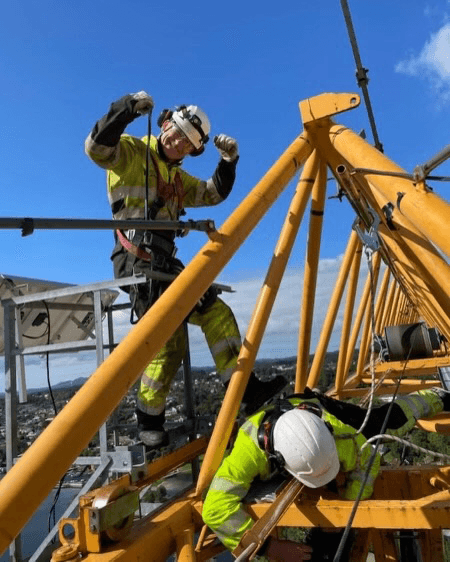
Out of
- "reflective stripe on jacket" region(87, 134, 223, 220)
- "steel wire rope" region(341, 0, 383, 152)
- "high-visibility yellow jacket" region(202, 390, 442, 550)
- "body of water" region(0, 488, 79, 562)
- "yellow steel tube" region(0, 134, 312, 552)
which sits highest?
"steel wire rope" region(341, 0, 383, 152)

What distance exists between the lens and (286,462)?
3.02 m

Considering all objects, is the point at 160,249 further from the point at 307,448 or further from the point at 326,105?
the point at 307,448

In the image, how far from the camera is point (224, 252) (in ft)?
9.11

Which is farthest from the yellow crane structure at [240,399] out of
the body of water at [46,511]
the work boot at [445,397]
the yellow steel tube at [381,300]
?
the yellow steel tube at [381,300]

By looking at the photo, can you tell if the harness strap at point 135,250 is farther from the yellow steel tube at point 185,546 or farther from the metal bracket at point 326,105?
the yellow steel tube at point 185,546

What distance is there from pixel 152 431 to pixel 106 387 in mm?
2025

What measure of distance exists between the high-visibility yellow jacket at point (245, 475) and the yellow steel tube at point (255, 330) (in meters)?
0.12

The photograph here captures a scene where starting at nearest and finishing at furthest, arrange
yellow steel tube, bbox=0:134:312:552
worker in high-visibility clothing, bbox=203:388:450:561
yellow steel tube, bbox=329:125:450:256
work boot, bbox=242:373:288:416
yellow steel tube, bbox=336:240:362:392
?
yellow steel tube, bbox=0:134:312:552, yellow steel tube, bbox=329:125:450:256, worker in high-visibility clothing, bbox=203:388:450:561, work boot, bbox=242:373:288:416, yellow steel tube, bbox=336:240:362:392

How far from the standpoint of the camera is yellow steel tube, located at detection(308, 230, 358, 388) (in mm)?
5519

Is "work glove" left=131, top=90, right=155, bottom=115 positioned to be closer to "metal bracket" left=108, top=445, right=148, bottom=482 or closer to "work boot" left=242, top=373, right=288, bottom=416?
"metal bracket" left=108, top=445, right=148, bottom=482

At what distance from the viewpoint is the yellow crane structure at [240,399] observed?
1860 mm

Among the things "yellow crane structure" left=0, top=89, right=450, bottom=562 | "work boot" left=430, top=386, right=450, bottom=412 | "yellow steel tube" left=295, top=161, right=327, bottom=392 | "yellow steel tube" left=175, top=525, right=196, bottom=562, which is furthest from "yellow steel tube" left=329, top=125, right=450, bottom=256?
"work boot" left=430, top=386, right=450, bottom=412

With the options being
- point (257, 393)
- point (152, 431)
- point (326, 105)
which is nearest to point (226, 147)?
point (326, 105)

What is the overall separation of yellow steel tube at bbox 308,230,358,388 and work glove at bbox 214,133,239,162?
2.32m
